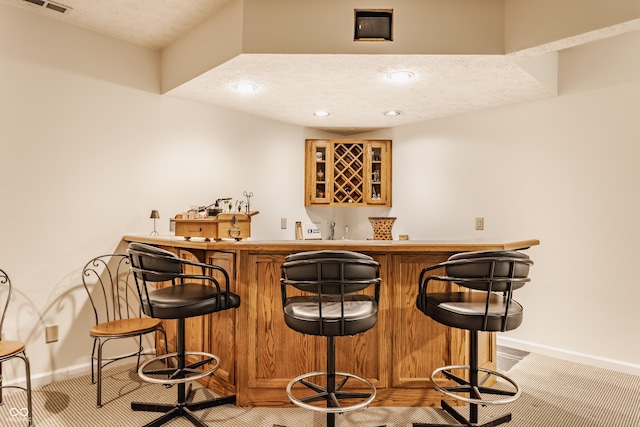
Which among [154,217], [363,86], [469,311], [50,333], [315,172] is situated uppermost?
[363,86]

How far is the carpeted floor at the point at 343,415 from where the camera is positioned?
2299 millimetres

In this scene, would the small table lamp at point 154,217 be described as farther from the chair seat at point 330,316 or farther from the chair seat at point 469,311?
the chair seat at point 469,311

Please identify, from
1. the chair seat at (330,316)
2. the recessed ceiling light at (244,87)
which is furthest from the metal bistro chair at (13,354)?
the recessed ceiling light at (244,87)

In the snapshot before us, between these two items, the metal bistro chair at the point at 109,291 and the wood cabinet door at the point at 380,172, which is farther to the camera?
the wood cabinet door at the point at 380,172

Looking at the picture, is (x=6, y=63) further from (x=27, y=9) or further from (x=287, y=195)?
(x=287, y=195)

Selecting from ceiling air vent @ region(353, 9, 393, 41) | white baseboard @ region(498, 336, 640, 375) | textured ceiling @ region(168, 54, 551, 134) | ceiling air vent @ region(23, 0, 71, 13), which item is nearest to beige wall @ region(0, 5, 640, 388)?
white baseboard @ region(498, 336, 640, 375)

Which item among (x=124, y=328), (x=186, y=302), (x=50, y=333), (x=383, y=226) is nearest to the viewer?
(x=186, y=302)

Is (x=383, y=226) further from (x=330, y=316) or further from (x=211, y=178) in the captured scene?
(x=330, y=316)

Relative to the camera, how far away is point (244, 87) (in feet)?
10.9

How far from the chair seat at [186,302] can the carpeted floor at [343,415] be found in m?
0.71

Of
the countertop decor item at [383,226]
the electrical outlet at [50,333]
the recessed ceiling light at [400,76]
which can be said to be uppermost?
the recessed ceiling light at [400,76]

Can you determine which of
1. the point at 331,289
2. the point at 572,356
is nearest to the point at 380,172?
the point at 572,356

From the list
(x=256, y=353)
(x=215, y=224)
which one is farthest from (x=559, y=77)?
(x=256, y=353)

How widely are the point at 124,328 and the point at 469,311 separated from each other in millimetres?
2161
